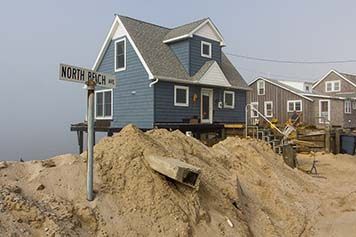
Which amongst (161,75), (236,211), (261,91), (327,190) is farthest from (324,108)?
(236,211)

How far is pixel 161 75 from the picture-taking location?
17922 mm

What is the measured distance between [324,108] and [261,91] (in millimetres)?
6655

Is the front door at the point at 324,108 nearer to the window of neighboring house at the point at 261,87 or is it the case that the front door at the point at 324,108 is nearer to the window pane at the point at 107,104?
the window of neighboring house at the point at 261,87

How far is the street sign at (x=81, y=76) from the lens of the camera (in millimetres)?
4207

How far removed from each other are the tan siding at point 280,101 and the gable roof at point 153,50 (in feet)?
51.1

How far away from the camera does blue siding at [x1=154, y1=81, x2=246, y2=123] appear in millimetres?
17938

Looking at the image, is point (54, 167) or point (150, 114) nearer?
point (54, 167)

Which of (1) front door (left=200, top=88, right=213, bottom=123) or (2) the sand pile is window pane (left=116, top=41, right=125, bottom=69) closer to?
(1) front door (left=200, top=88, right=213, bottom=123)

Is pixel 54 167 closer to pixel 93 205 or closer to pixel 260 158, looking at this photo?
pixel 93 205

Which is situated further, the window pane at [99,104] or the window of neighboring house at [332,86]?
the window of neighboring house at [332,86]

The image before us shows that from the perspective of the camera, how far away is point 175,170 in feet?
15.6

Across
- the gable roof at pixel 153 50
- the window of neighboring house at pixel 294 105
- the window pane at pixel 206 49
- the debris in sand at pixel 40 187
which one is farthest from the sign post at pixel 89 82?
the window of neighboring house at pixel 294 105

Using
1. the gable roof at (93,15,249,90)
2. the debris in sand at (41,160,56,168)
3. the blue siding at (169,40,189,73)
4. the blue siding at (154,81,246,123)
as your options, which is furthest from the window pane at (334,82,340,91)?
the debris in sand at (41,160,56,168)

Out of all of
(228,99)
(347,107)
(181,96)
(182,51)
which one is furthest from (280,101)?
(181,96)
